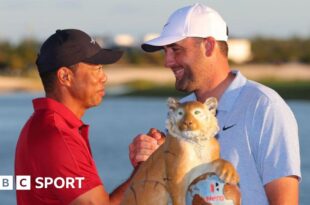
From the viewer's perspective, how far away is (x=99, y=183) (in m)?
4.03

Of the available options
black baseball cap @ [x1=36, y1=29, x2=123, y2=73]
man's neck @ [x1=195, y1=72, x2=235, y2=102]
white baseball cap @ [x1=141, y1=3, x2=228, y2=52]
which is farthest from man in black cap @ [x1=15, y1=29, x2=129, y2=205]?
man's neck @ [x1=195, y1=72, x2=235, y2=102]

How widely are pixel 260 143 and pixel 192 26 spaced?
57 centimetres

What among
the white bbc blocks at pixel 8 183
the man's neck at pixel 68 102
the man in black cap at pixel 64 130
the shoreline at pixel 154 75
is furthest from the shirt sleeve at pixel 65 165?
the shoreline at pixel 154 75

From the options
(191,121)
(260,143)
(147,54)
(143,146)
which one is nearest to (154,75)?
(147,54)

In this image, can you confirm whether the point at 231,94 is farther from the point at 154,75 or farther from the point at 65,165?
the point at 154,75

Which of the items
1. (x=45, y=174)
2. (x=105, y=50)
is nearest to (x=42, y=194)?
(x=45, y=174)

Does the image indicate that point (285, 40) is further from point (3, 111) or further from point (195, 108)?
point (195, 108)

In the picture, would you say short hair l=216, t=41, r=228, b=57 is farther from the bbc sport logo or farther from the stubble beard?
the bbc sport logo

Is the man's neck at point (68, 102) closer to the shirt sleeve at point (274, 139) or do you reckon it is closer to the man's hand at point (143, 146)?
the man's hand at point (143, 146)

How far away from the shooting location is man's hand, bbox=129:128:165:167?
3.73 metres

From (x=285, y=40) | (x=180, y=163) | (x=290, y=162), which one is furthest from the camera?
(x=285, y=40)

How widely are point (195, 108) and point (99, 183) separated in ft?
2.71

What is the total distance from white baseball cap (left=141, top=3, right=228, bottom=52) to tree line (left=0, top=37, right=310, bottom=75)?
99.9 meters

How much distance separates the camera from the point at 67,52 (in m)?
4.23
